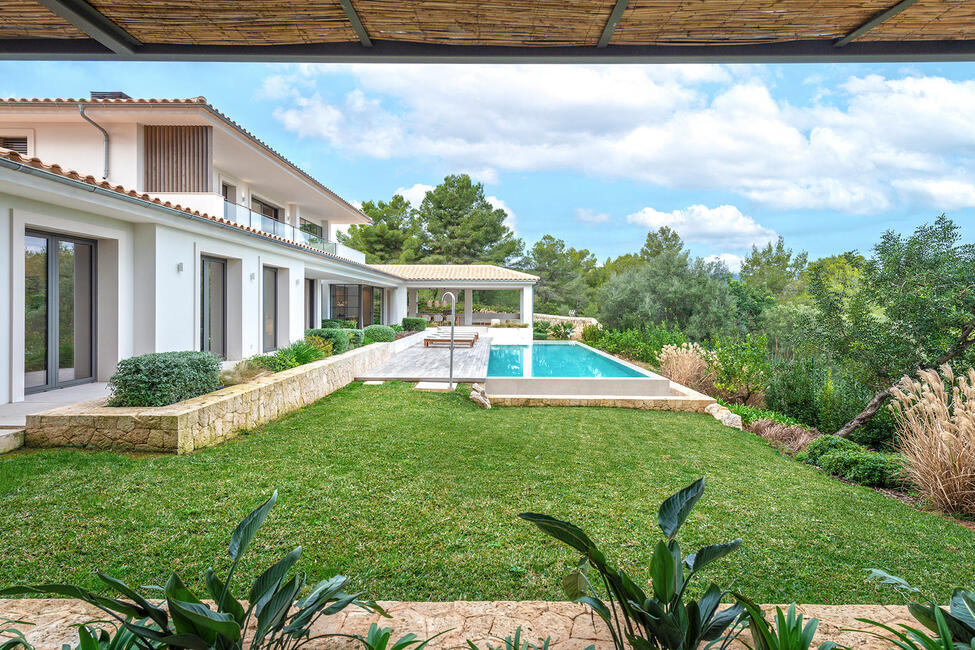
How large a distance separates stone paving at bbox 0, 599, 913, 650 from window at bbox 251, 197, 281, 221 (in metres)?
15.1

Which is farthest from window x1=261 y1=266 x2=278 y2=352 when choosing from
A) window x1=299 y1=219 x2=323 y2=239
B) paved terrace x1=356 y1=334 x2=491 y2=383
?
window x1=299 y1=219 x2=323 y2=239

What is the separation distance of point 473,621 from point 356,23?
7.75 feet

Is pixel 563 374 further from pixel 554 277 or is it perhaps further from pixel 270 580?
pixel 554 277

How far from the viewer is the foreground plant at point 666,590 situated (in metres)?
1.47

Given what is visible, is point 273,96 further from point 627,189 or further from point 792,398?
point 792,398

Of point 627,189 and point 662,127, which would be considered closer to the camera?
point 662,127

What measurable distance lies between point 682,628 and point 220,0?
99.4 inches

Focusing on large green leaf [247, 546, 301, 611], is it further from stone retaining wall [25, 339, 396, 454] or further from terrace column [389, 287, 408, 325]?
terrace column [389, 287, 408, 325]

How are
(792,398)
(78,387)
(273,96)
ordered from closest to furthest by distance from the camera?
1. (78,387)
2. (792,398)
3. (273,96)

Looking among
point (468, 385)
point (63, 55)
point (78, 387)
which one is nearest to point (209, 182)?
point (78, 387)

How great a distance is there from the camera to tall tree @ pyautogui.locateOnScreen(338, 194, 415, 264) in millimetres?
36750

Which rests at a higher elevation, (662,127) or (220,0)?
(662,127)

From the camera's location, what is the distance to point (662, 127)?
173ft

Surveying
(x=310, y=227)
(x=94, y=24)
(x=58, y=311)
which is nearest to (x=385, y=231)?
(x=310, y=227)
